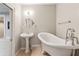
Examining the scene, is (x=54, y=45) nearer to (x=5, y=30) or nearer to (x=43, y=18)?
(x=43, y=18)

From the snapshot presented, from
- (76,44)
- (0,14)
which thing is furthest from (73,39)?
(0,14)

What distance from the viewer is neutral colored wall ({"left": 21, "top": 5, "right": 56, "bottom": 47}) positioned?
171 cm

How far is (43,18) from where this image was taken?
1781 millimetres

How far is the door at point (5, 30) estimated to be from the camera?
160 centimetres

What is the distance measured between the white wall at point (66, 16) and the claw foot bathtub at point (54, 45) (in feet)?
0.38

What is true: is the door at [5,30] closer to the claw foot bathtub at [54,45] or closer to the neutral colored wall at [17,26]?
the neutral colored wall at [17,26]

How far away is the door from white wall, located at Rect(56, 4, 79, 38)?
815 millimetres

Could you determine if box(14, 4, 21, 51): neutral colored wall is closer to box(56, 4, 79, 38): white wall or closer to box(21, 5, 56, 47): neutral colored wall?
box(21, 5, 56, 47): neutral colored wall

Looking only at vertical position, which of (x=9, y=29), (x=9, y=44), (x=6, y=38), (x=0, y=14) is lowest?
(x=9, y=44)

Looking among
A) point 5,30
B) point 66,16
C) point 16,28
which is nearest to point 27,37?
point 16,28

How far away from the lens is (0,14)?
1.59m

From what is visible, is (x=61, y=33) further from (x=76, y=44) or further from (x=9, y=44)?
(x=9, y=44)

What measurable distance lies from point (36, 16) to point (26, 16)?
170 millimetres

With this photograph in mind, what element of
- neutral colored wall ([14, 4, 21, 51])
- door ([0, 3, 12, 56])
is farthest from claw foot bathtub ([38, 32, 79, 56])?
door ([0, 3, 12, 56])
